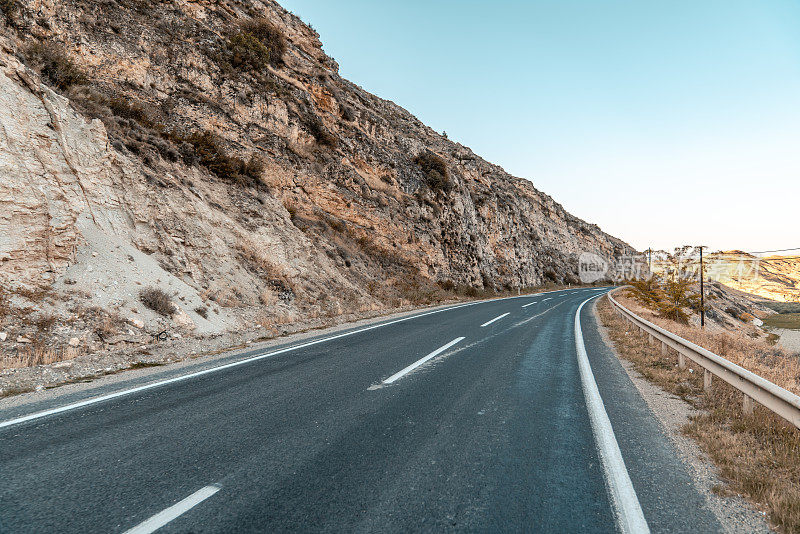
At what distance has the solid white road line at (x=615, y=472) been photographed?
2548 millimetres

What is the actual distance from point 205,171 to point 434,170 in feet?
65.8

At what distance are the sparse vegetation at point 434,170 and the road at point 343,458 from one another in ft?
87.8

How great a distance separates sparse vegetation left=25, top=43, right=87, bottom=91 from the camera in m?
11.8

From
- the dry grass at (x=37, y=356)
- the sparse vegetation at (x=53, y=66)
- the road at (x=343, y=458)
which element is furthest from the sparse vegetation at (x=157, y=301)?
the sparse vegetation at (x=53, y=66)

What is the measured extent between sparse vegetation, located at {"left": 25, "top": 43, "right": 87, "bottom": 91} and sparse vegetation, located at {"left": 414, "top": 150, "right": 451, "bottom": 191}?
2268cm

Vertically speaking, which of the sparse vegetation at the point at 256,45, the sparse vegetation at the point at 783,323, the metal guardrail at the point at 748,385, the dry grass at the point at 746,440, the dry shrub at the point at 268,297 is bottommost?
→ the sparse vegetation at the point at 783,323

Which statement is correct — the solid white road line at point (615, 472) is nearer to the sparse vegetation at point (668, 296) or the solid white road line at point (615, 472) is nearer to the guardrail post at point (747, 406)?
the guardrail post at point (747, 406)

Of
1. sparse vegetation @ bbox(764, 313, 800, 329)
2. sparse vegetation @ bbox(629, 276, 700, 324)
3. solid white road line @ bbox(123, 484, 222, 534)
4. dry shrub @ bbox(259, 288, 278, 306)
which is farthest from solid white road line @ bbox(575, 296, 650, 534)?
sparse vegetation @ bbox(764, 313, 800, 329)

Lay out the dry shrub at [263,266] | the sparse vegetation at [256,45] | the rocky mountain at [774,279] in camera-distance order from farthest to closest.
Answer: the rocky mountain at [774,279] < the sparse vegetation at [256,45] < the dry shrub at [263,266]

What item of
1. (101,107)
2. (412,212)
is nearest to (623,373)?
(101,107)

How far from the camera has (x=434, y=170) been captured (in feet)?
105

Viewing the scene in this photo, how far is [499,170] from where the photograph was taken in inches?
2483

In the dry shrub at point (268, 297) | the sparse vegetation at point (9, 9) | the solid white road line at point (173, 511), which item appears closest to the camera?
the solid white road line at point (173, 511)

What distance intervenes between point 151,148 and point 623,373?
16.2 meters
